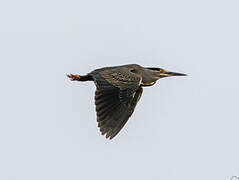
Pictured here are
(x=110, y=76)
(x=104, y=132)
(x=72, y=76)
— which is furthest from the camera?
(x=72, y=76)

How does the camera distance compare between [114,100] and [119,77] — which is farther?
[119,77]

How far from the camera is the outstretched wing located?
14.0m

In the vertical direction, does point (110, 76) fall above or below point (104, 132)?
above

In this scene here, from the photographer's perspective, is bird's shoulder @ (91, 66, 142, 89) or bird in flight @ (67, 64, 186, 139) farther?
bird's shoulder @ (91, 66, 142, 89)

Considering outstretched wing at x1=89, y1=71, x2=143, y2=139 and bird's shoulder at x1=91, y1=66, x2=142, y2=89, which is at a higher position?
bird's shoulder at x1=91, y1=66, x2=142, y2=89

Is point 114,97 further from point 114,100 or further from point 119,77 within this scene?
point 119,77

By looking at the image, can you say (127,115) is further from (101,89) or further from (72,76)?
(72,76)

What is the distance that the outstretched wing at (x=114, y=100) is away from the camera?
14016mm

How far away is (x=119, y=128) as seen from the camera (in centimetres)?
1401

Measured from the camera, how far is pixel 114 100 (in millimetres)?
14273

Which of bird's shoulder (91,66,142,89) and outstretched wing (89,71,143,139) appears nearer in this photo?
outstretched wing (89,71,143,139)

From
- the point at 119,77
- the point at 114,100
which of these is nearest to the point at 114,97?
the point at 114,100

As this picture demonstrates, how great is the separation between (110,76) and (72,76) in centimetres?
164

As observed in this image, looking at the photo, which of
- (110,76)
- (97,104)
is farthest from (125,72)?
(97,104)
